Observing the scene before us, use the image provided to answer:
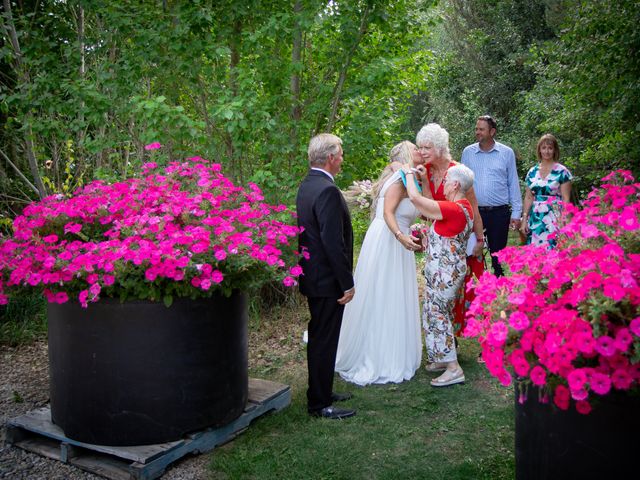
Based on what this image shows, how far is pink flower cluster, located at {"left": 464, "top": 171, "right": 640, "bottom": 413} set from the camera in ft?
6.52

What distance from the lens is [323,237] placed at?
3758 mm

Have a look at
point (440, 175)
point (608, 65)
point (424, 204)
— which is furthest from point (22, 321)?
point (608, 65)

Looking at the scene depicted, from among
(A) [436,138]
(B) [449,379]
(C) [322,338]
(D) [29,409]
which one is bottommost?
(D) [29,409]

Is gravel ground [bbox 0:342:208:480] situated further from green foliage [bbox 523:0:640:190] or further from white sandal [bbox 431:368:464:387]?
green foliage [bbox 523:0:640:190]

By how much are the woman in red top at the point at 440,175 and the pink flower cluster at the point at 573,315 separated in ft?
6.58

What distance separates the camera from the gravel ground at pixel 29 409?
3.21 m

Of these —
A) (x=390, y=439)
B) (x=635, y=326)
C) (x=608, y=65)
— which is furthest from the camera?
(x=608, y=65)

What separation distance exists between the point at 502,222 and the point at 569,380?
4083 mm

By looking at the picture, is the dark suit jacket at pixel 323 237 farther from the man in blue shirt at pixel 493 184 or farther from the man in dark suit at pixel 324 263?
the man in blue shirt at pixel 493 184

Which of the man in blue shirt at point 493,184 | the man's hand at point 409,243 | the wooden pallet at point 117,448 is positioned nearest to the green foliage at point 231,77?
the man in blue shirt at point 493,184

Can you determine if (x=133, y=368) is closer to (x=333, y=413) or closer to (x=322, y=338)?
(x=322, y=338)

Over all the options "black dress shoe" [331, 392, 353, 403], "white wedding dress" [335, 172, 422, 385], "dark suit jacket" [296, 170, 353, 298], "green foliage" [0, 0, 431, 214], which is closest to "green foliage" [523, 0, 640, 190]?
"green foliage" [0, 0, 431, 214]

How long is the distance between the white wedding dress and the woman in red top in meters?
0.26

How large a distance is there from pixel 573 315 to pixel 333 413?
2235 mm
